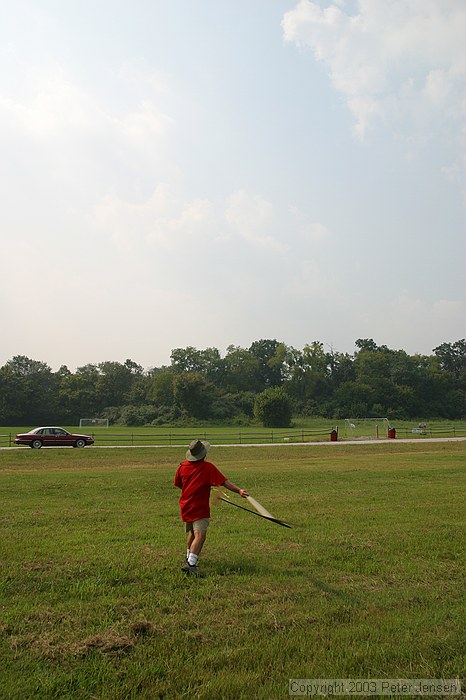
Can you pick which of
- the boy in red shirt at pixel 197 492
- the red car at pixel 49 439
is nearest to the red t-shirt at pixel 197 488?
the boy in red shirt at pixel 197 492

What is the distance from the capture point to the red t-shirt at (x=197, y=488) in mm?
7094

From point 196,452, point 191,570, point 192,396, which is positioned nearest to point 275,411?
point 192,396

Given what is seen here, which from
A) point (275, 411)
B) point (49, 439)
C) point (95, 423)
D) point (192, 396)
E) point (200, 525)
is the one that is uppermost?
point (192, 396)

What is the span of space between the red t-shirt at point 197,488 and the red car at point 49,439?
101 ft

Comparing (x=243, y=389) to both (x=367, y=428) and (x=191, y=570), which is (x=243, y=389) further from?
(x=191, y=570)

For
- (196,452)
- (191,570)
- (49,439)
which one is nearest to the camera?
(191,570)

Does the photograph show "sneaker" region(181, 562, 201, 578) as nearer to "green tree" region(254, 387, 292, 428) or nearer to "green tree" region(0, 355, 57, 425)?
"green tree" region(254, 387, 292, 428)

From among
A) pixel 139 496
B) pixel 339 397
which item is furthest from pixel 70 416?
pixel 139 496

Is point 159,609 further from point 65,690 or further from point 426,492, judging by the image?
point 426,492

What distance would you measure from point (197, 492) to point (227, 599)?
169 centimetres

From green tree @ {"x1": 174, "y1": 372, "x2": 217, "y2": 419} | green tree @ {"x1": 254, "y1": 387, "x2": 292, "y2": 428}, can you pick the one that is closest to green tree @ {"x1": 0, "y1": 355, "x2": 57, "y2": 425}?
green tree @ {"x1": 174, "y1": 372, "x2": 217, "y2": 419}

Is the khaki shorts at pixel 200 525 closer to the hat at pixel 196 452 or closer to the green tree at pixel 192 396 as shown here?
the hat at pixel 196 452

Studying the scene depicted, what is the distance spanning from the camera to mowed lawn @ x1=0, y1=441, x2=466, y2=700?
165 inches

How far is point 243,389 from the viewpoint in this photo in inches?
5389
